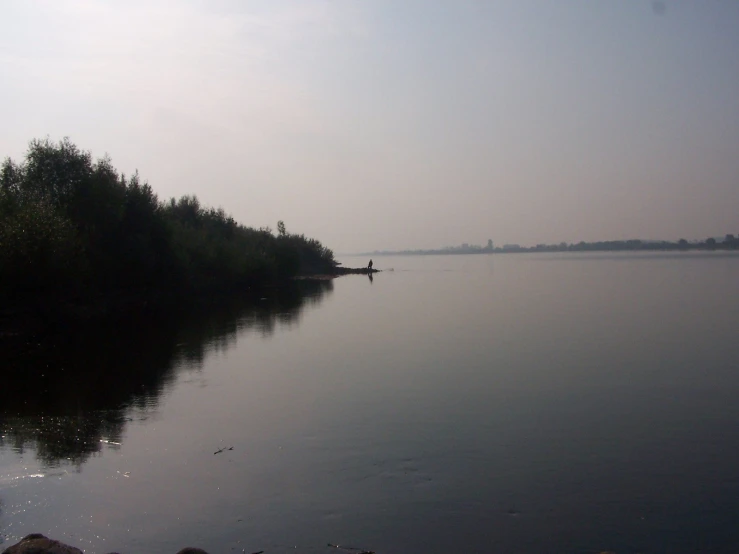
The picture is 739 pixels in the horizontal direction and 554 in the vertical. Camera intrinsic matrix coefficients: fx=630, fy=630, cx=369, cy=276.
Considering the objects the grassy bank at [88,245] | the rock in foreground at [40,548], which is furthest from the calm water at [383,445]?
the grassy bank at [88,245]

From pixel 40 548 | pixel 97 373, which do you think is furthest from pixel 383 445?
pixel 97 373

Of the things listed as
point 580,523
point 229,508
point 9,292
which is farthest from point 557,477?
point 9,292

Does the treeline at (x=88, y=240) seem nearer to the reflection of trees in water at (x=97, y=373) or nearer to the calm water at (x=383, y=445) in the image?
the reflection of trees in water at (x=97, y=373)

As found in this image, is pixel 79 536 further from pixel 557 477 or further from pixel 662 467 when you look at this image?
pixel 662 467

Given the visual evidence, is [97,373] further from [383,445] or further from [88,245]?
[88,245]

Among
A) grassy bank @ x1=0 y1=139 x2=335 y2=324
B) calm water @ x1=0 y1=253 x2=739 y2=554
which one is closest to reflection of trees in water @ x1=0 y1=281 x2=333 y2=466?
calm water @ x1=0 y1=253 x2=739 y2=554

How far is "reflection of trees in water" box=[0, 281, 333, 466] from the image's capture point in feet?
45.9

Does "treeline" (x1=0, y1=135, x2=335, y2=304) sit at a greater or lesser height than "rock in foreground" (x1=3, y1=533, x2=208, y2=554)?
greater

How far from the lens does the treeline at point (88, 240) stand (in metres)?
33.5

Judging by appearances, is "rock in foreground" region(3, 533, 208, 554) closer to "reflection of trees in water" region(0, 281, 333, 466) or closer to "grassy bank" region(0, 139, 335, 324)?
"reflection of trees in water" region(0, 281, 333, 466)

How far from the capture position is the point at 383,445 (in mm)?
13086

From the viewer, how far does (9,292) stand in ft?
109

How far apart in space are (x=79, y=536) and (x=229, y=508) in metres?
2.17

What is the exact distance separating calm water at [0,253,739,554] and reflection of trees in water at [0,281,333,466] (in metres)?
0.10
